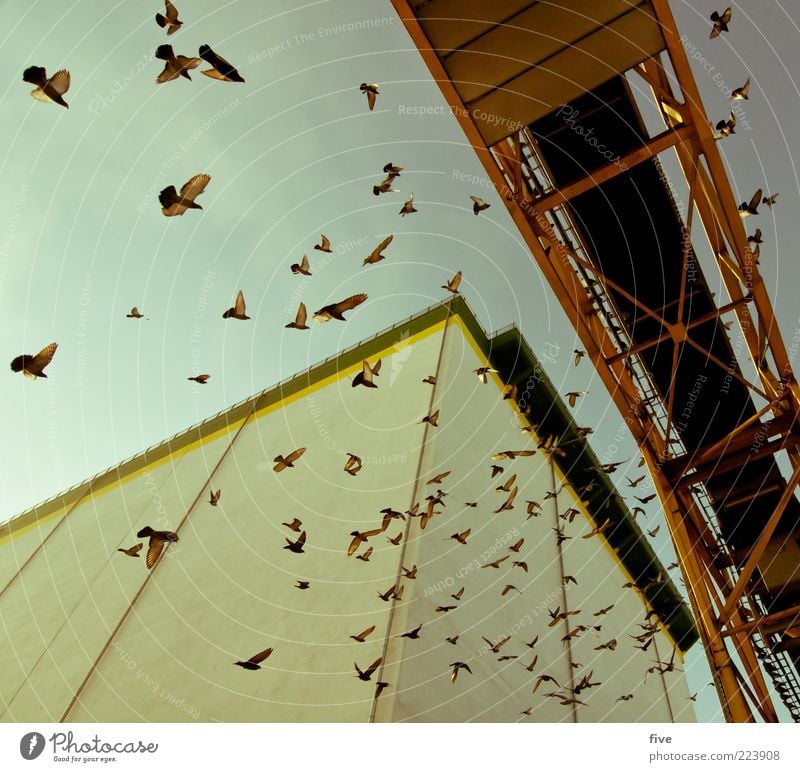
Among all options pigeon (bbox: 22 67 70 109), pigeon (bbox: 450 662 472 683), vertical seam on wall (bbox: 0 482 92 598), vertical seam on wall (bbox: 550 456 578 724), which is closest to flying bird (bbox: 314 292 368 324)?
pigeon (bbox: 22 67 70 109)

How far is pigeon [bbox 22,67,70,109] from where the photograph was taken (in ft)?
15.6

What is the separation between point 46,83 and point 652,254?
8.34m

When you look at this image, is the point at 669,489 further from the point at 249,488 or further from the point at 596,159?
the point at 249,488

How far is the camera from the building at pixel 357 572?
9781mm

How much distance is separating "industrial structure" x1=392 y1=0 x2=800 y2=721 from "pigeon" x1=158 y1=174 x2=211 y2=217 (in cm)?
366

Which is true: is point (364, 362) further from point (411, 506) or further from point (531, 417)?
point (531, 417)

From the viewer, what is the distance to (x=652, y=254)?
9.95 metres

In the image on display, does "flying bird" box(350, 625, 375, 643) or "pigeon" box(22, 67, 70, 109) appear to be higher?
"pigeon" box(22, 67, 70, 109)

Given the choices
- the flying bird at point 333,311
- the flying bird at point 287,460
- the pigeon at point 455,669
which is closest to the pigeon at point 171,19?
the flying bird at point 333,311

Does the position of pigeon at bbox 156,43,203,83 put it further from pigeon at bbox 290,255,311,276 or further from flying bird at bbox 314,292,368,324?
flying bird at bbox 314,292,368,324

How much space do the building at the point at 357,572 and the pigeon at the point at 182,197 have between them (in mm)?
5851

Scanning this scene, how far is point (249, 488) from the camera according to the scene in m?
14.4

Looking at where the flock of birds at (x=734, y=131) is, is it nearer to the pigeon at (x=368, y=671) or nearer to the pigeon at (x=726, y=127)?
the pigeon at (x=726, y=127)

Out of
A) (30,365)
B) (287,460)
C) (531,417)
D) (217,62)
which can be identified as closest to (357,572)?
(287,460)
